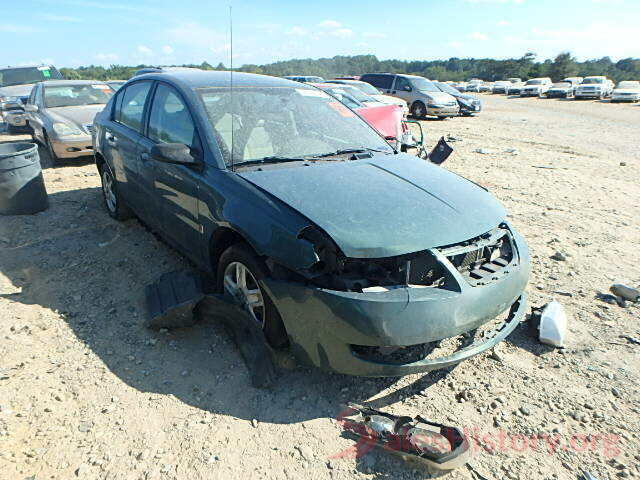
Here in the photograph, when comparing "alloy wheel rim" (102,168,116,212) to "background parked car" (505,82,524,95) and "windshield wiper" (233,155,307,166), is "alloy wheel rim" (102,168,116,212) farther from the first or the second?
"background parked car" (505,82,524,95)

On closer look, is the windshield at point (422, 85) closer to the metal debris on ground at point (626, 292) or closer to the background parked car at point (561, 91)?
the metal debris on ground at point (626, 292)

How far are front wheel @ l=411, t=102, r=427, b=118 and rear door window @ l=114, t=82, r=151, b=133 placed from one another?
45.6 ft

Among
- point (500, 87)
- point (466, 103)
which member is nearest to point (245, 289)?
point (466, 103)

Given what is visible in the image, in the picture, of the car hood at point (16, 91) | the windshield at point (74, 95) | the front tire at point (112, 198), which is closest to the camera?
the front tire at point (112, 198)

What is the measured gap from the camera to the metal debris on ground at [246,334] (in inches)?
104

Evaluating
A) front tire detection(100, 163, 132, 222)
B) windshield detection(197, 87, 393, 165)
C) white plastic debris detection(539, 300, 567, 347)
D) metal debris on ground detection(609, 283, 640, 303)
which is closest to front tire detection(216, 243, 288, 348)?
windshield detection(197, 87, 393, 165)

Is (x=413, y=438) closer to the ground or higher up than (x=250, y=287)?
closer to the ground

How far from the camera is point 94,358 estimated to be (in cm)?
290

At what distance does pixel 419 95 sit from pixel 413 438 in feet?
53.4

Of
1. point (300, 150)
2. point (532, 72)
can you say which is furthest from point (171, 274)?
point (532, 72)

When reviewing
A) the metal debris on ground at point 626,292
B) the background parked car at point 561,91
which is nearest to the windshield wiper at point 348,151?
the metal debris on ground at point 626,292

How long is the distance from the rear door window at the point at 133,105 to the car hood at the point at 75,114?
408 centimetres

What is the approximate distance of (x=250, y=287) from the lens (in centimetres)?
286

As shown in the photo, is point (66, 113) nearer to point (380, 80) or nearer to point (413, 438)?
point (413, 438)
